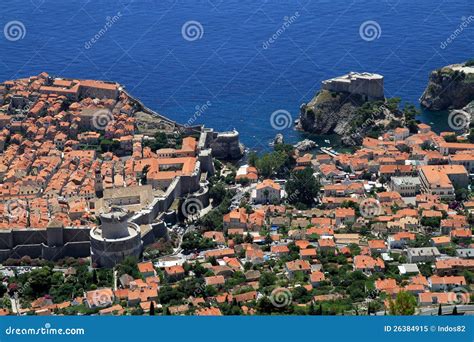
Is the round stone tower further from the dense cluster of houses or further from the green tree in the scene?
the green tree

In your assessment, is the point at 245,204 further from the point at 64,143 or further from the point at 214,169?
the point at 64,143

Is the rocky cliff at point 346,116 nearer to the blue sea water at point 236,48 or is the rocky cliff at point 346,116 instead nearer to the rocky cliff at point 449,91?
the blue sea water at point 236,48

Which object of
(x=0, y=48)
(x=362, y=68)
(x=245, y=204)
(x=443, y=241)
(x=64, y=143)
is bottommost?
(x=443, y=241)

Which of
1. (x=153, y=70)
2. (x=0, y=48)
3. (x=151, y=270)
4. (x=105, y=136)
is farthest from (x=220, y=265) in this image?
(x=0, y=48)

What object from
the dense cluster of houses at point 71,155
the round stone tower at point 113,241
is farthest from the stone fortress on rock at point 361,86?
the round stone tower at point 113,241

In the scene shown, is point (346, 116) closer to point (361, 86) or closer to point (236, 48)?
point (361, 86)

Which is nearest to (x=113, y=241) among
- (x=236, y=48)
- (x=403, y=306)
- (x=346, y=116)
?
(x=403, y=306)
